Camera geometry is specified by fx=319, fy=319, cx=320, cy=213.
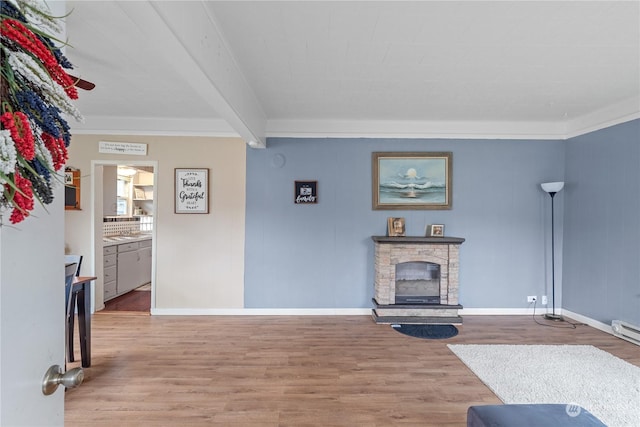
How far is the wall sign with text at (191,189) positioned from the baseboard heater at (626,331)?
4.99 m

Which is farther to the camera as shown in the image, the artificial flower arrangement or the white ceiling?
the white ceiling

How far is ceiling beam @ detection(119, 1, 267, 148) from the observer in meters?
1.44

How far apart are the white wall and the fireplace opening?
2.09m

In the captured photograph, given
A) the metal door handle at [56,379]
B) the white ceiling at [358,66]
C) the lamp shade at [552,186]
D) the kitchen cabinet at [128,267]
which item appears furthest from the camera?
the kitchen cabinet at [128,267]

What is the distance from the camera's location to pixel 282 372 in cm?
271

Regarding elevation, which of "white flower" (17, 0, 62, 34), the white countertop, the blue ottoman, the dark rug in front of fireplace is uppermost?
A: "white flower" (17, 0, 62, 34)

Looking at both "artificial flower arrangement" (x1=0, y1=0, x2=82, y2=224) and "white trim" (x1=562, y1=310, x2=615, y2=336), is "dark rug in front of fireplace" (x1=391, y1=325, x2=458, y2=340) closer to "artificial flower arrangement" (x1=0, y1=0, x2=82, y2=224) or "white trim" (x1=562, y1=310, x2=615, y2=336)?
"white trim" (x1=562, y1=310, x2=615, y2=336)

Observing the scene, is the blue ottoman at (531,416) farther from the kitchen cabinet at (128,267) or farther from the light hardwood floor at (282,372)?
the kitchen cabinet at (128,267)

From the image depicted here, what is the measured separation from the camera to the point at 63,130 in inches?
29.8

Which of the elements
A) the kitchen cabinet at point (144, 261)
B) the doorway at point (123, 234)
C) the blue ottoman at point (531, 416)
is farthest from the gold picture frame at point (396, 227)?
the kitchen cabinet at point (144, 261)

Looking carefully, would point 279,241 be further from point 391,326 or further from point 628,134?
point 628,134

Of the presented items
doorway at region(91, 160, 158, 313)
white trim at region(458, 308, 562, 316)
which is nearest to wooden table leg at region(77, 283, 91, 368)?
doorway at region(91, 160, 158, 313)

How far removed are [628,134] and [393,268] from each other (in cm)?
294

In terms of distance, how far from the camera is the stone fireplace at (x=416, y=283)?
3977mm
